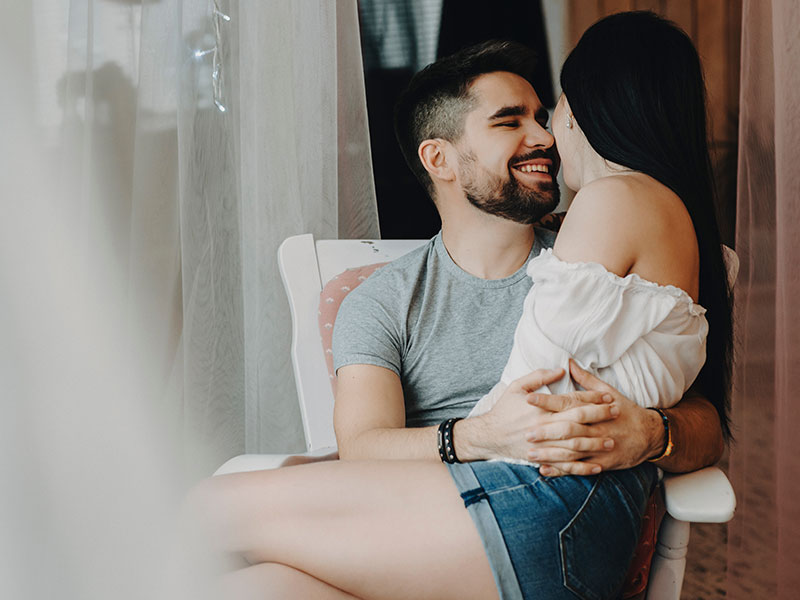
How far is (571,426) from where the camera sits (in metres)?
0.94

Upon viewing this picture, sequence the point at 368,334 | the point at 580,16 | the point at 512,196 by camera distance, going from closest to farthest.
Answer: the point at 368,334 < the point at 512,196 < the point at 580,16

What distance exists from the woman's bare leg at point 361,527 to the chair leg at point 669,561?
298 mm

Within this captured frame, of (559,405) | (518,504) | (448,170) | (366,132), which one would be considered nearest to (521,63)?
(448,170)

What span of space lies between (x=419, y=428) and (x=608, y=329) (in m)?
0.33

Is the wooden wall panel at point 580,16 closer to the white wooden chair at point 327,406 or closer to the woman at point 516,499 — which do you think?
the white wooden chair at point 327,406

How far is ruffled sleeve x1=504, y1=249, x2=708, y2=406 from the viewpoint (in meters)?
0.96

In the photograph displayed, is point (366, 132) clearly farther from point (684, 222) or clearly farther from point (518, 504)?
point (518, 504)

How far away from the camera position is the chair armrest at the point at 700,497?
936 mm

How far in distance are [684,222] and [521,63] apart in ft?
1.98

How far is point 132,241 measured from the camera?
108 cm

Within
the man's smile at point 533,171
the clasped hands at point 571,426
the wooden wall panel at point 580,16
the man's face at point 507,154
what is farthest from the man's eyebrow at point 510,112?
the wooden wall panel at point 580,16

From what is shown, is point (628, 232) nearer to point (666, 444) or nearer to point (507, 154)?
point (666, 444)

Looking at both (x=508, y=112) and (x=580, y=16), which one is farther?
(x=580, y=16)

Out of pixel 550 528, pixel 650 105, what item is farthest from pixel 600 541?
pixel 650 105
